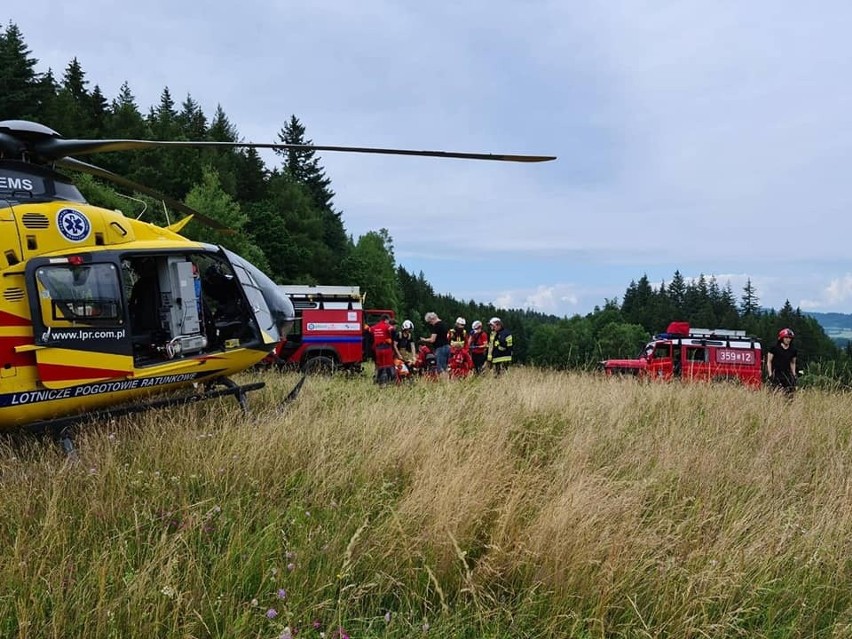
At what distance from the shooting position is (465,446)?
4855 mm

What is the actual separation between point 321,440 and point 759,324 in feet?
313

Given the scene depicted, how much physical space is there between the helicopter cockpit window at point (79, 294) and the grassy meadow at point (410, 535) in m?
0.95

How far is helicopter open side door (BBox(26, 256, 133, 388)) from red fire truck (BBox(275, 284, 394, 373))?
9483 mm

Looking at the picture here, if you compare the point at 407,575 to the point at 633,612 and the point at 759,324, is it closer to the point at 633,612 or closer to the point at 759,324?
the point at 633,612

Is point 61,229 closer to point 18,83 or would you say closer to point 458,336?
point 458,336

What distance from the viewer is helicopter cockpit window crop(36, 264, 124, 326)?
15.9 ft

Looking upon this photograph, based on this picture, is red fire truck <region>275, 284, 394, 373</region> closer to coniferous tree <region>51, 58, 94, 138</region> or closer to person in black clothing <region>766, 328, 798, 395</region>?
person in black clothing <region>766, 328, 798, 395</region>

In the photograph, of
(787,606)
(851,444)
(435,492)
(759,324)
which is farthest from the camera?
(759,324)

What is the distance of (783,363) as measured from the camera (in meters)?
10.0

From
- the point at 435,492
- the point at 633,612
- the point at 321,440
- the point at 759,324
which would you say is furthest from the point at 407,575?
the point at 759,324

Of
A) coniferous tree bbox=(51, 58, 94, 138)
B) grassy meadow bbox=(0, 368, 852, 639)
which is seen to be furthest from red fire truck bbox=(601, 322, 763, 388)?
coniferous tree bbox=(51, 58, 94, 138)

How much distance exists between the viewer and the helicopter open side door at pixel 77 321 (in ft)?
15.7

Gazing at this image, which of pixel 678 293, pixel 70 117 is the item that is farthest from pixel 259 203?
pixel 678 293

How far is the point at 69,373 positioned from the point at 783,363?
10.5 meters
